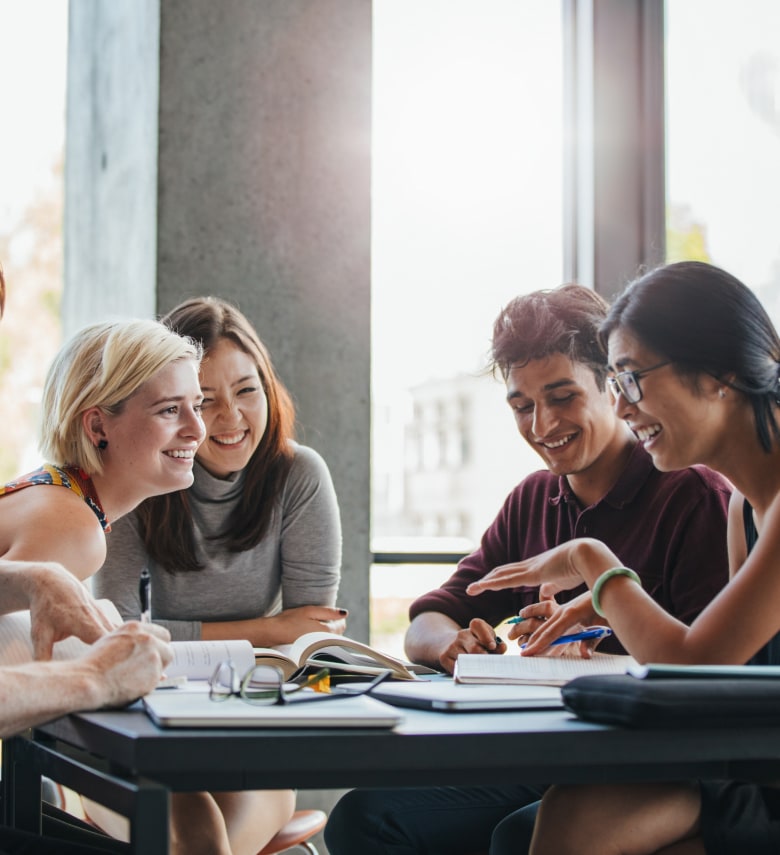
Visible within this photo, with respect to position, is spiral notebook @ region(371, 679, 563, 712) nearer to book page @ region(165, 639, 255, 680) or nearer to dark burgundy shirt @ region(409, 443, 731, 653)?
book page @ region(165, 639, 255, 680)

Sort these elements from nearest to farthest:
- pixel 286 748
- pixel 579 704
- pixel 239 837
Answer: pixel 286 748 < pixel 579 704 < pixel 239 837

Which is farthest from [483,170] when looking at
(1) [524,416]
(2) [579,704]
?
(2) [579,704]

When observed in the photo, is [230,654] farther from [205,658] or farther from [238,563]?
[238,563]

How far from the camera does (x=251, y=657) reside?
161 cm

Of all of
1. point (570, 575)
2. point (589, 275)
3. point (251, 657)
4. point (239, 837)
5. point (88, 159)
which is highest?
point (88, 159)

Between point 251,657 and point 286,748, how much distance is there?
2.23 feet

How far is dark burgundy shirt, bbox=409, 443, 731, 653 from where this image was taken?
1955 millimetres

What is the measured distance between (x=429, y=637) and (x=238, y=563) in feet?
2.23

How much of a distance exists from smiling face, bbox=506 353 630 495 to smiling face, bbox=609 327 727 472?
1.21 ft

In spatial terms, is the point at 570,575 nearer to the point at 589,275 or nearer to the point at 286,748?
the point at 286,748

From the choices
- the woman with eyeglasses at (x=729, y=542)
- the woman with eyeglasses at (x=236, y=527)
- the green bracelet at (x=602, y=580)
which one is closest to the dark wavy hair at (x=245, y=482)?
the woman with eyeglasses at (x=236, y=527)

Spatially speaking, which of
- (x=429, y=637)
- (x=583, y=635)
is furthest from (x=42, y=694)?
(x=429, y=637)

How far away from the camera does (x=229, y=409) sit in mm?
2617

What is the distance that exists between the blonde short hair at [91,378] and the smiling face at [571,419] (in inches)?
31.4
